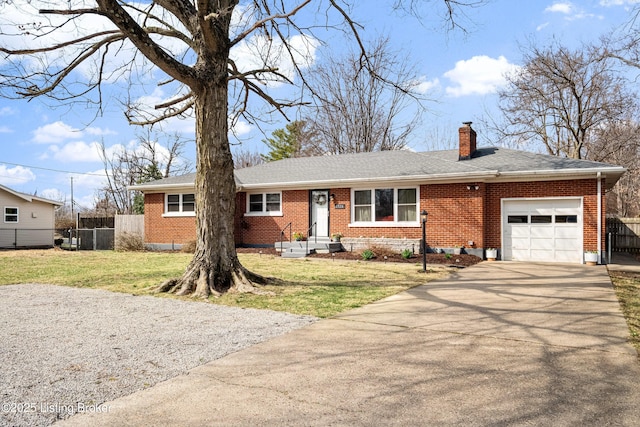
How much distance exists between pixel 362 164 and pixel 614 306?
42.6ft

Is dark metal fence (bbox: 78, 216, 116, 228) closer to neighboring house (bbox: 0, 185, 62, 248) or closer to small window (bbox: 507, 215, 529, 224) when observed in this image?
neighboring house (bbox: 0, 185, 62, 248)

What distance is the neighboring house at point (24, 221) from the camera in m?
26.8

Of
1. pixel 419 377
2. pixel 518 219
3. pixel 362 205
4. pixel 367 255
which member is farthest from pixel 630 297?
pixel 362 205

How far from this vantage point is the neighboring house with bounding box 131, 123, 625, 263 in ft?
47.4

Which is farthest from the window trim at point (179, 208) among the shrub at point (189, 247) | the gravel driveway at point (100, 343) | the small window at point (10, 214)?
the small window at point (10, 214)

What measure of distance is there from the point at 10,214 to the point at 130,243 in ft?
38.4

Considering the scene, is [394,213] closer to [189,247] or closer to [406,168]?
[406,168]

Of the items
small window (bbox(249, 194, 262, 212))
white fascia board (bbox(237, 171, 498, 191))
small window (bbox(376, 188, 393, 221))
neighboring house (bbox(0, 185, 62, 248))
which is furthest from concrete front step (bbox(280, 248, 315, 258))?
neighboring house (bbox(0, 185, 62, 248))

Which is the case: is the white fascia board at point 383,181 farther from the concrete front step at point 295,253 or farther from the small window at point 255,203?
the concrete front step at point 295,253

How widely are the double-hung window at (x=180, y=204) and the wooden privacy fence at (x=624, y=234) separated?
19.5 metres

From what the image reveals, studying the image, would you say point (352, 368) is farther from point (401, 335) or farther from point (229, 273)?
point (229, 273)

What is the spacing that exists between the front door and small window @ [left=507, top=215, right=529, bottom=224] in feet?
23.0

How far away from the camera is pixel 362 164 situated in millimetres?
19281

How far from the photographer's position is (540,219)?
14961 mm
